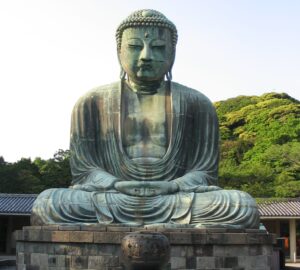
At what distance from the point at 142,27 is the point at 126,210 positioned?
3.42m

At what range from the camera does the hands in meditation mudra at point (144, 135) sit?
954cm

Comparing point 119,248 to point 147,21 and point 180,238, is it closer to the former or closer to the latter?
point 180,238

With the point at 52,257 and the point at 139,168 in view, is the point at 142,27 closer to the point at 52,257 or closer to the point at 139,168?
the point at 139,168

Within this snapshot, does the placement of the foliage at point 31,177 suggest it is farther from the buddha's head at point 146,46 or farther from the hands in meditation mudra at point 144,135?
the buddha's head at point 146,46

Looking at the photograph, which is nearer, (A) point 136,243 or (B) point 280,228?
(A) point 136,243

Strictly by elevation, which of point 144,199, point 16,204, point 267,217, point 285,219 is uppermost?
point 144,199

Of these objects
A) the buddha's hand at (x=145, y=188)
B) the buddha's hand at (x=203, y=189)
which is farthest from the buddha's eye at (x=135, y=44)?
the buddha's hand at (x=203, y=189)

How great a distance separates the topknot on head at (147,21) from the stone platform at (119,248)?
3904 millimetres

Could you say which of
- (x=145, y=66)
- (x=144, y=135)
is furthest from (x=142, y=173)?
(x=145, y=66)

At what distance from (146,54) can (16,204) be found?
17.2 metres

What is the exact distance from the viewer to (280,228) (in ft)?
87.9

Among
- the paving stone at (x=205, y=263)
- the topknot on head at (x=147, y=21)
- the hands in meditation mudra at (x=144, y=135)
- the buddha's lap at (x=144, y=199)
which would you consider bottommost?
the paving stone at (x=205, y=263)

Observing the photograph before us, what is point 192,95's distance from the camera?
1094 centimetres

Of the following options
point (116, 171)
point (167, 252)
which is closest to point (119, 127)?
point (116, 171)
